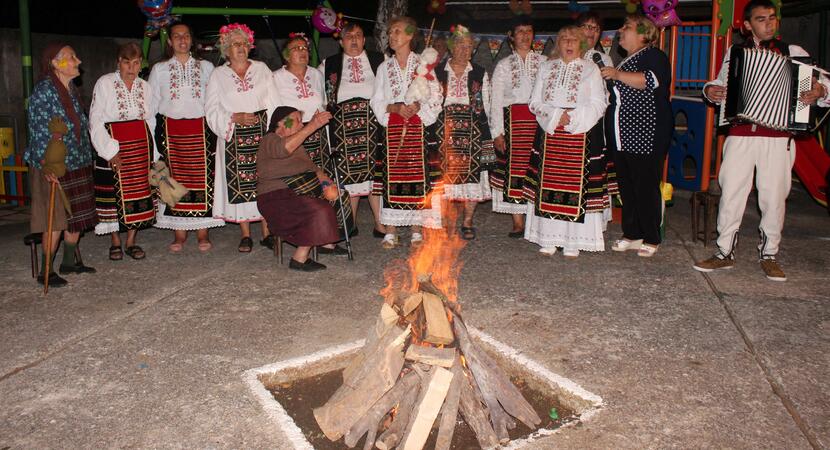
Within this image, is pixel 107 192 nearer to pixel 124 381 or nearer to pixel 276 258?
pixel 276 258

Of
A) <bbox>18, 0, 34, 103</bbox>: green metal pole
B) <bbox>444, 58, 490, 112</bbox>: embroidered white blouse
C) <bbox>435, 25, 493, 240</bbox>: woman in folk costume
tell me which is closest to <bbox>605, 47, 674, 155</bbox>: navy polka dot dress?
<bbox>435, 25, 493, 240</bbox>: woman in folk costume

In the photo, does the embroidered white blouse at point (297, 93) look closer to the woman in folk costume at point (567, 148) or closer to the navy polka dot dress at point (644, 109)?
the woman in folk costume at point (567, 148)

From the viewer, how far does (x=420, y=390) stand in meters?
3.34

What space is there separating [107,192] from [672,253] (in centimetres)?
543

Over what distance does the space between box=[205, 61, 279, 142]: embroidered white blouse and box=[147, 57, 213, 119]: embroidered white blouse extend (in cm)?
14

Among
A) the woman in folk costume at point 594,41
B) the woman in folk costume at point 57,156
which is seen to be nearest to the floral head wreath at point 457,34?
the woman in folk costume at point 594,41

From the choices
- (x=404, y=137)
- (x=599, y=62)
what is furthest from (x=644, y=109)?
(x=404, y=137)

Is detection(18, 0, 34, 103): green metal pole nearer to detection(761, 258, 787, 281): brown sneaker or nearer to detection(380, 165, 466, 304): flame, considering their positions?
detection(380, 165, 466, 304): flame

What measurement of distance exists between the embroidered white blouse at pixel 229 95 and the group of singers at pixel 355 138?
13 millimetres

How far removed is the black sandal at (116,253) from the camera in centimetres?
645

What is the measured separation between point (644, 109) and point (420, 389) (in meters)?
4.00

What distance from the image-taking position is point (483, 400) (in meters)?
3.42

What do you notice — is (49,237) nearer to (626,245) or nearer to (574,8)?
(626,245)

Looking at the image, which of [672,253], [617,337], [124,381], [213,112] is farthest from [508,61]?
[124,381]
